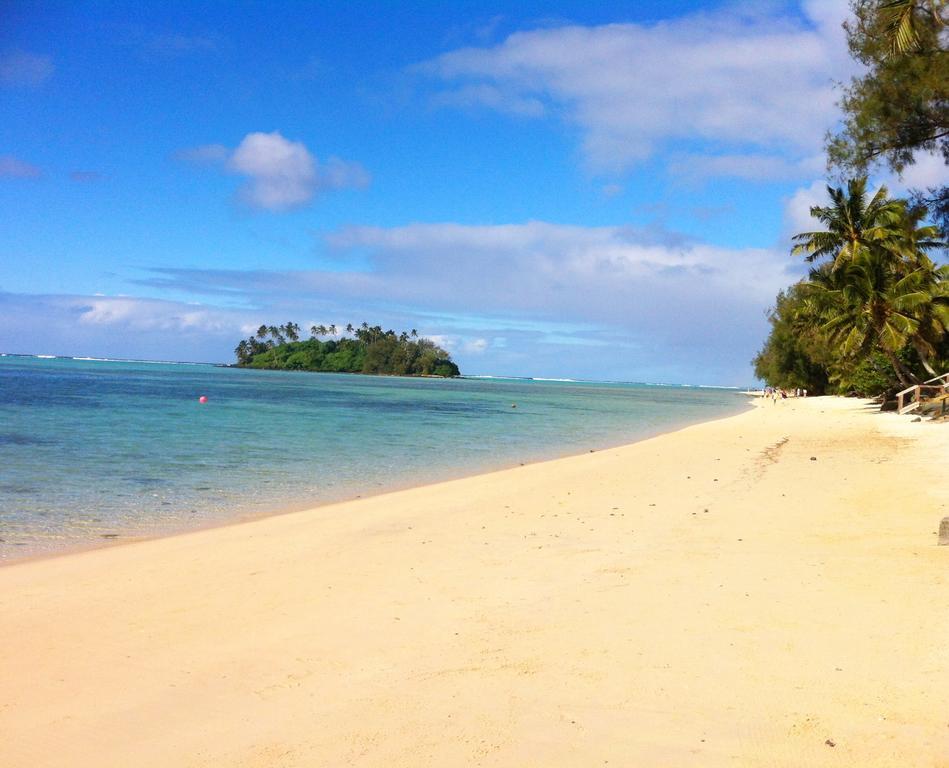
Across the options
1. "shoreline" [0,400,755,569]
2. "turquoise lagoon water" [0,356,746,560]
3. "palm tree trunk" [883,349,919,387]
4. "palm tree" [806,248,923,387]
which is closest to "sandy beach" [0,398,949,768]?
"shoreline" [0,400,755,569]

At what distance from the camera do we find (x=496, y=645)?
16.8ft

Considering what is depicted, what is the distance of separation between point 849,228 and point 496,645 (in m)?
40.6

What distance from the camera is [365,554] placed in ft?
27.4

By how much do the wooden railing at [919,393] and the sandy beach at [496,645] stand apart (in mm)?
27592

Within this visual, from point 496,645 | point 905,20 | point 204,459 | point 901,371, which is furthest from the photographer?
point 901,371

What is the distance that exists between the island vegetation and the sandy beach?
5.23m

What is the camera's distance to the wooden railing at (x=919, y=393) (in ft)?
109

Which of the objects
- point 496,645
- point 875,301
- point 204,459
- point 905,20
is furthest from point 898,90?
point 875,301

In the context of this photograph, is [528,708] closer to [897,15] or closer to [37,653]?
[37,653]

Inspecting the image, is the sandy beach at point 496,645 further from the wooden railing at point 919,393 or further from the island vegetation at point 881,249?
the wooden railing at point 919,393

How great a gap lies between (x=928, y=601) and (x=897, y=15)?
737cm

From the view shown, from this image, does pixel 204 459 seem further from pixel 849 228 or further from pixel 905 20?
pixel 849 228

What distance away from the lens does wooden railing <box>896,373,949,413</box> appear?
3331cm

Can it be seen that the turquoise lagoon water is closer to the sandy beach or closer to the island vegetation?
the sandy beach
